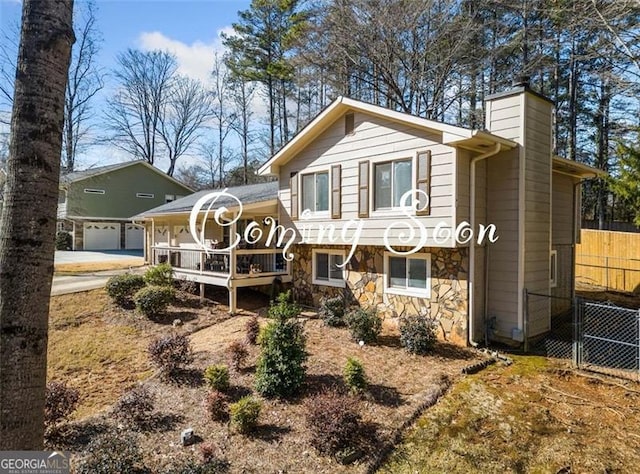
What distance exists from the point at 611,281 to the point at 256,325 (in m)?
14.2

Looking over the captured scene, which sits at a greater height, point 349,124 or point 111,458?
point 349,124

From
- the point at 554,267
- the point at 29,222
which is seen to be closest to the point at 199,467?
the point at 29,222

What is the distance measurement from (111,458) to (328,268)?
7.39 metres

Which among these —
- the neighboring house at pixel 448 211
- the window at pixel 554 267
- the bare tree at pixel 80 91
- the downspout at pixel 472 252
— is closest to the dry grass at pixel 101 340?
the neighboring house at pixel 448 211

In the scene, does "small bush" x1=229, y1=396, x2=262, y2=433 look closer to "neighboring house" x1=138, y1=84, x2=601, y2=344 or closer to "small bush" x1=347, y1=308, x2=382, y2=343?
"small bush" x1=347, y1=308, x2=382, y2=343

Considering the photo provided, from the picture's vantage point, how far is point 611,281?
14508 mm

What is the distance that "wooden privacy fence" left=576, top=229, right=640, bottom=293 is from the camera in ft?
46.3

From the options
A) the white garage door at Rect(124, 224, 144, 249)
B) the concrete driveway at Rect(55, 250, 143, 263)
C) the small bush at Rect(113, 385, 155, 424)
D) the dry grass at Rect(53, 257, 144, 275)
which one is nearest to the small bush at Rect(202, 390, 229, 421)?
the small bush at Rect(113, 385, 155, 424)

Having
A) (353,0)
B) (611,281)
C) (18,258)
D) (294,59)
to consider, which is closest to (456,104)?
(353,0)

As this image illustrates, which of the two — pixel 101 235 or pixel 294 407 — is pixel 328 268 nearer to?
pixel 294 407

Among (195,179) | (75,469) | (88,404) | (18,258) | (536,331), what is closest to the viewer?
(18,258)

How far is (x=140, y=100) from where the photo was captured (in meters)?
32.4

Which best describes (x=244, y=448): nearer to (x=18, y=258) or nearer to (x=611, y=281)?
(x=18, y=258)

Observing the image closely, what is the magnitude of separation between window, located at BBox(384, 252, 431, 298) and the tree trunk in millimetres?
7351
